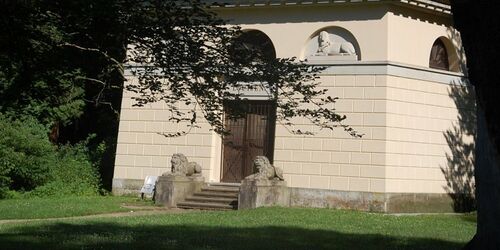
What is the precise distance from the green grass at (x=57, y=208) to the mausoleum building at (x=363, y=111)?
2.67m

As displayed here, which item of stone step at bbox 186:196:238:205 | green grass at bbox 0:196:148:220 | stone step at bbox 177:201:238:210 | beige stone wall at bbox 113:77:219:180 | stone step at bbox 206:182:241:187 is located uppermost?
beige stone wall at bbox 113:77:219:180

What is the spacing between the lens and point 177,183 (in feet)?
73.6

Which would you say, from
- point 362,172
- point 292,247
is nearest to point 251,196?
point 362,172

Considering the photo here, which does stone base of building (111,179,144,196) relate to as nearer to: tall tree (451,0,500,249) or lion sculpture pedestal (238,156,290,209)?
lion sculpture pedestal (238,156,290,209)

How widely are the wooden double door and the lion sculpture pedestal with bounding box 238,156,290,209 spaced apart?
5.18 feet

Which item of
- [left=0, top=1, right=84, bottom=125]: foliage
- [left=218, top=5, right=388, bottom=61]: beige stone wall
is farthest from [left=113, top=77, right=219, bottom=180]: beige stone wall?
[left=0, top=1, right=84, bottom=125]: foliage

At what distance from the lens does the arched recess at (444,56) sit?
23578 millimetres

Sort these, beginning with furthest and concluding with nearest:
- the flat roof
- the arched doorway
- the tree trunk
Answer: the arched doorway
the flat roof
the tree trunk

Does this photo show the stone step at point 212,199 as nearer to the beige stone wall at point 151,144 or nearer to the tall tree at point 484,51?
the beige stone wall at point 151,144

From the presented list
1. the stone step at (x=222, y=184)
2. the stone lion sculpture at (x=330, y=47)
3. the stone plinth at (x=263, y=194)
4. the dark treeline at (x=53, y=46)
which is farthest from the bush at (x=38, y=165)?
the dark treeline at (x=53, y=46)

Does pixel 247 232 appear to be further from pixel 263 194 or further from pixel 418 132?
pixel 418 132

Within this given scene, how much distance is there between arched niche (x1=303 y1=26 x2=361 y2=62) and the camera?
2220 cm

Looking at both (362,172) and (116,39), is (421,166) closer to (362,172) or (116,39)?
(362,172)

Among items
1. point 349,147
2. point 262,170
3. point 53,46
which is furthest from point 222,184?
point 53,46
